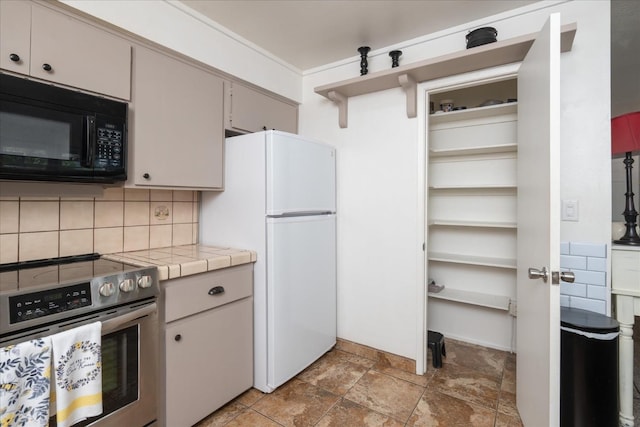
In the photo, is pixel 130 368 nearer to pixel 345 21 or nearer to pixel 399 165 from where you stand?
pixel 399 165

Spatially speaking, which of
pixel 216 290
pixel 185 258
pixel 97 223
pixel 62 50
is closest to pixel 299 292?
pixel 216 290

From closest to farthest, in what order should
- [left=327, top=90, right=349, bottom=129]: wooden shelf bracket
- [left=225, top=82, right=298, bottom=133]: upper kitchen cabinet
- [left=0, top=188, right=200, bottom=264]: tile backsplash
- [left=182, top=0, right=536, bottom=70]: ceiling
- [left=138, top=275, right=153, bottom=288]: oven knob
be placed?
[left=138, top=275, right=153, bottom=288]: oven knob < [left=0, top=188, right=200, bottom=264]: tile backsplash < [left=182, top=0, right=536, bottom=70]: ceiling < [left=225, top=82, right=298, bottom=133]: upper kitchen cabinet < [left=327, top=90, right=349, bottom=129]: wooden shelf bracket

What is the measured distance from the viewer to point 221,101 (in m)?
2.04

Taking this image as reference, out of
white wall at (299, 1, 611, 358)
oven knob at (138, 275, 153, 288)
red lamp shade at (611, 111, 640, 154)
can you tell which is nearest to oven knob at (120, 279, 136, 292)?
oven knob at (138, 275, 153, 288)

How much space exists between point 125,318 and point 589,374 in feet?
6.69

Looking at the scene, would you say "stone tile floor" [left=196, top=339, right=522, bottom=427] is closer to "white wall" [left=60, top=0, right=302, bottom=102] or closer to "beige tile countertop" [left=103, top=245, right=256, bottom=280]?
"beige tile countertop" [left=103, top=245, right=256, bottom=280]

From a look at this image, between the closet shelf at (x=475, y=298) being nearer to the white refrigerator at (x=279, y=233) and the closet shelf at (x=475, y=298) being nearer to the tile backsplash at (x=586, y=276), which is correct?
the tile backsplash at (x=586, y=276)

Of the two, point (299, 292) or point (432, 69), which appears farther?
point (299, 292)

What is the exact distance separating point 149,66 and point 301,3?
0.92 meters

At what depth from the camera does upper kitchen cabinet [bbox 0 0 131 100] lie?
1.23 m

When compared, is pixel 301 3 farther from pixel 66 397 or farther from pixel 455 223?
pixel 66 397

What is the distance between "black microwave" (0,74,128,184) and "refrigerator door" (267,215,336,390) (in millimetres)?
871

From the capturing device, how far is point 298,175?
2029mm

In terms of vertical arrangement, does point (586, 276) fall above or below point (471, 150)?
below
